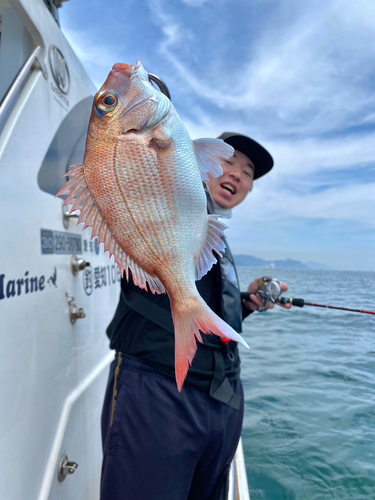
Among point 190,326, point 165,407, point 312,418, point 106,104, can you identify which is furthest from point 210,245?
point 312,418

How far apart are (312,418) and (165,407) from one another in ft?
10.6

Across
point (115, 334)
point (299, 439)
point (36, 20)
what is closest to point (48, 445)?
point (115, 334)

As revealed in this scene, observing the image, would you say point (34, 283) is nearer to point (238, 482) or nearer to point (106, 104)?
point (106, 104)

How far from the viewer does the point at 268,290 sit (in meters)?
2.36

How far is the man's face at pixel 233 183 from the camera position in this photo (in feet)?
5.90

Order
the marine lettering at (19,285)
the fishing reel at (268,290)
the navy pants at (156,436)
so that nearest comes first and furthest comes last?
the navy pants at (156,436) → the marine lettering at (19,285) → the fishing reel at (268,290)

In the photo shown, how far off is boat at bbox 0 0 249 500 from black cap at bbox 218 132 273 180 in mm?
1029

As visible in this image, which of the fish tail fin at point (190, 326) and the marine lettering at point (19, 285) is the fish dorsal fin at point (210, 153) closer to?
the fish tail fin at point (190, 326)

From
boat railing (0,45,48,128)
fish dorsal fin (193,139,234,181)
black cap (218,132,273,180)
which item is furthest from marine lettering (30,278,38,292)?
black cap (218,132,273,180)

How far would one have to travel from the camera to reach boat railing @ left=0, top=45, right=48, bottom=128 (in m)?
1.49

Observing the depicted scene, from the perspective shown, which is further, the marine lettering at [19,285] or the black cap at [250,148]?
the black cap at [250,148]

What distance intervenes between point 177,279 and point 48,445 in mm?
1256

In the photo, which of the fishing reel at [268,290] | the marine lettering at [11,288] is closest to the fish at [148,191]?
the marine lettering at [11,288]

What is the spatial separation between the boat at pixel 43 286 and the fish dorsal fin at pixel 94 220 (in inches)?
24.4
